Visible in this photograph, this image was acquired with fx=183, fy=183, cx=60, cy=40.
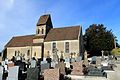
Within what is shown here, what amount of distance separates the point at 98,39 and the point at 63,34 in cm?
1037

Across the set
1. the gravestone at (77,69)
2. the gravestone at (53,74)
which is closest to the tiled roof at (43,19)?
the gravestone at (77,69)

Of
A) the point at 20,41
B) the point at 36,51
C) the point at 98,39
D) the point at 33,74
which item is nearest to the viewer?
the point at 33,74

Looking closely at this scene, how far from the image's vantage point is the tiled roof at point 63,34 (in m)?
40.9

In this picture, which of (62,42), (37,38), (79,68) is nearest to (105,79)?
(79,68)

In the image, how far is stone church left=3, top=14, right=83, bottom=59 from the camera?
131ft

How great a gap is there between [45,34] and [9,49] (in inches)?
450

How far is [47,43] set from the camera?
43.3 metres

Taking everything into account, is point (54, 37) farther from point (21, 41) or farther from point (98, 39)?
point (98, 39)

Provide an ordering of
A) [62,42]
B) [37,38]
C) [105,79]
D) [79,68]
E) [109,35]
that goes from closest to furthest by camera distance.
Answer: [105,79]
[79,68]
[62,42]
[37,38]
[109,35]

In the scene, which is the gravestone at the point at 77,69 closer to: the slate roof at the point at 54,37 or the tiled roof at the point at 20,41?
the slate roof at the point at 54,37

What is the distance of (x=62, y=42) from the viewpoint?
41469 mm

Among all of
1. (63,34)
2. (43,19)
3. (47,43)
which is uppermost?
(43,19)

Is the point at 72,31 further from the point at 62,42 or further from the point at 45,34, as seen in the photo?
the point at 45,34

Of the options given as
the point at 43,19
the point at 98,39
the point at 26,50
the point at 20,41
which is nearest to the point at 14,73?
the point at 26,50
